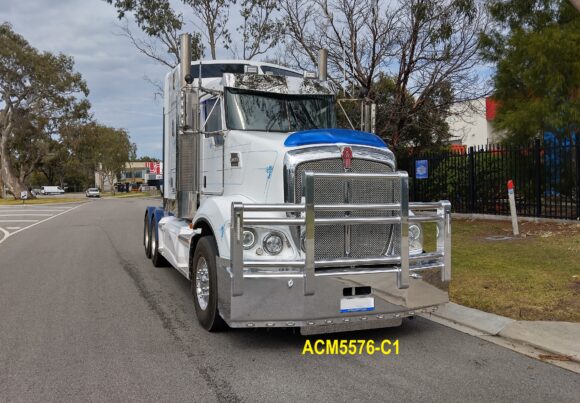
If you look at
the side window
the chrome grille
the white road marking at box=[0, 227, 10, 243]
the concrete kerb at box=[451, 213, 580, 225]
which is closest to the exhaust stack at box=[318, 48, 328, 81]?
the side window

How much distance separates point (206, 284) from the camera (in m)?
5.66

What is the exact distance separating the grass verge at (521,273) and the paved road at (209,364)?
3.85ft

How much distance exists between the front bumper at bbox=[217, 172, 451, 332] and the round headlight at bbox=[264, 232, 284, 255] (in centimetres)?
30

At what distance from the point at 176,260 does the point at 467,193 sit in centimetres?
1194

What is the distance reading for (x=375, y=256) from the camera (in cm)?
507

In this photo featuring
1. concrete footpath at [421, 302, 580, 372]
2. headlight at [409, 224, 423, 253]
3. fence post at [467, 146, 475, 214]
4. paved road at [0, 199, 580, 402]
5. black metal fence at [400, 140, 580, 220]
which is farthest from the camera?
fence post at [467, 146, 475, 214]

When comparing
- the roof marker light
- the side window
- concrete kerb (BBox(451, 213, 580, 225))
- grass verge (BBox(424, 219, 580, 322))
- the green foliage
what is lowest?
grass verge (BBox(424, 219, 580, 322))

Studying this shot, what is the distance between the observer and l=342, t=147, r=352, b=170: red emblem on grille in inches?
202

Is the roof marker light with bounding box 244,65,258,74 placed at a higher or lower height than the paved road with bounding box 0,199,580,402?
higher

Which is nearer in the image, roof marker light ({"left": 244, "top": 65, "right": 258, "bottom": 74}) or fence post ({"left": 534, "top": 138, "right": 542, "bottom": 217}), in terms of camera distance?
roof marker light ({"left": 244, "top": 65, "right": 258, "bottom": 74})

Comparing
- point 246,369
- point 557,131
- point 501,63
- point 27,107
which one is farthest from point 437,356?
point 27,107

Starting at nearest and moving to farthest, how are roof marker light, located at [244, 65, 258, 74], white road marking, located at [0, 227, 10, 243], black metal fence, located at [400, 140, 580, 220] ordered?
roof marker light, located at [244, 65, 258, 74] → black metal fence, located at [400, 140, 580, 220] → white road marking, located at [0, 227, 10, 243]

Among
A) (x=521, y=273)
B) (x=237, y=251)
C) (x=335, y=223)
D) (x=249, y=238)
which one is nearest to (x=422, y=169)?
(x=521, y=273)

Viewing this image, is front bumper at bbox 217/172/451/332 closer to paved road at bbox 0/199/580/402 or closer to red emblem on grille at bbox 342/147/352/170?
red emblem on grille at bbox 342/147/352/170
